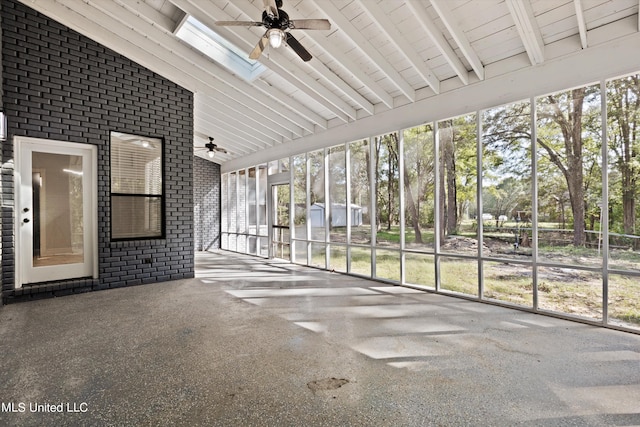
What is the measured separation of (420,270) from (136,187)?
5.14 meters

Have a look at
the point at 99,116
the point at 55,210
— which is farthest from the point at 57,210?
the point at 99,116

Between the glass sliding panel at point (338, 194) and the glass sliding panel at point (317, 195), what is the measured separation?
295 mm

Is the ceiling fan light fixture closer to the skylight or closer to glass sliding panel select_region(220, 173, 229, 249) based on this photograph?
the skylight

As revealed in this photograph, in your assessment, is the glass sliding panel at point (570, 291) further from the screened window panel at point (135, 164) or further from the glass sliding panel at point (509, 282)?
the screened window panel at point (135, 164)

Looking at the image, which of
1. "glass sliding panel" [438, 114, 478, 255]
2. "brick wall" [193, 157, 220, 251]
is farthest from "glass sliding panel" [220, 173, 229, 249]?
"glass sliding panel" [438, 114, 478, 255]

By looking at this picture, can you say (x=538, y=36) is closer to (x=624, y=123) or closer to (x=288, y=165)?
(x=624, y=123)

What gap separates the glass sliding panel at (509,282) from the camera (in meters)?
4.28

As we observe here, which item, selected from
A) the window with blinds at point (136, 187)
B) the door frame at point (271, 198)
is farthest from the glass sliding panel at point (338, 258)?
the window with blinds at point (136, 187)

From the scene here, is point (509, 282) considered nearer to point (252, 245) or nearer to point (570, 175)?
point (570, 175)

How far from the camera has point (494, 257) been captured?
4.51 metres

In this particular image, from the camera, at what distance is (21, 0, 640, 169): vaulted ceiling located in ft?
11.7

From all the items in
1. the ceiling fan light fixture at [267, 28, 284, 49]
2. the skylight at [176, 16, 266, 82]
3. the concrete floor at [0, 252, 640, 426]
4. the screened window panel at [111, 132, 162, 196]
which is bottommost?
the concrete floor at [0, 252, 640, 426]

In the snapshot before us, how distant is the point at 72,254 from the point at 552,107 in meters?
7.17

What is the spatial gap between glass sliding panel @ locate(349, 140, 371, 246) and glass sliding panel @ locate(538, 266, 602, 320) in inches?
113
